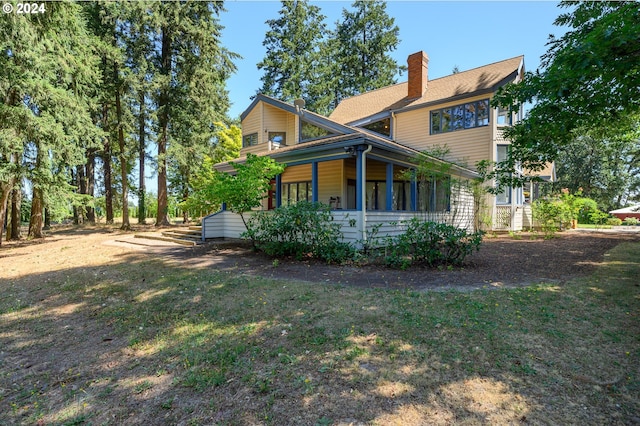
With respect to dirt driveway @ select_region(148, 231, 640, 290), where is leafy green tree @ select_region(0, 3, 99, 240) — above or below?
above

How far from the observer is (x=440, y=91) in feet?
57.2

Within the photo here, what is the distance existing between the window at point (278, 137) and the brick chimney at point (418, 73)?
8372 mm

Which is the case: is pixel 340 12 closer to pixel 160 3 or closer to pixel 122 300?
pixel 160 3

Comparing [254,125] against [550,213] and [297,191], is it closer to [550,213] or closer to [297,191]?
[297,191]

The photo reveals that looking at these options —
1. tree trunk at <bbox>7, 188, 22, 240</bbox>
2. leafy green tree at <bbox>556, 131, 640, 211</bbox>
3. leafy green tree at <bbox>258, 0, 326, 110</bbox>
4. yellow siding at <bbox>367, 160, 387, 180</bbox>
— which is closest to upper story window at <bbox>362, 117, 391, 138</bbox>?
yellow siding at <bbox>367, 160, 387, 180</bbox>

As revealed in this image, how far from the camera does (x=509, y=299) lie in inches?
191

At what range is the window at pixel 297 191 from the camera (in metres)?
15.6

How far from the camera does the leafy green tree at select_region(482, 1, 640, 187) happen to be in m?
4.78

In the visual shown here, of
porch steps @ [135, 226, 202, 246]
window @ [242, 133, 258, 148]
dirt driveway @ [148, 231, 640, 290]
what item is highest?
window @ [242, 133, 258, 148]

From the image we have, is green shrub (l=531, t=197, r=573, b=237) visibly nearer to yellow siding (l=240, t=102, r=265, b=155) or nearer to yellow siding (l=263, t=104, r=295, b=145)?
yellow siding (l=263, t=104, r=295, b=145)

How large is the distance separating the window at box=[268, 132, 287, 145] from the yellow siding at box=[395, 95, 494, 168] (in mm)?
7047

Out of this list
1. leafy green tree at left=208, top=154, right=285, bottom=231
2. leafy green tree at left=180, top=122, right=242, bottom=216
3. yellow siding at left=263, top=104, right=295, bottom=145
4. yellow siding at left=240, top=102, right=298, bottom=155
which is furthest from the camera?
leafy green tree at left=180, top=122, right=242, bottom=216

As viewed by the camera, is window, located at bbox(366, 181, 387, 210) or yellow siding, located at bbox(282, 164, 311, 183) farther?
yellow siding, located at bbox(282, 164, 311, 183)

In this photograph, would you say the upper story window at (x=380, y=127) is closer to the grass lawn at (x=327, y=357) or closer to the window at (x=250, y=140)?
the window at (x=250, y=140)
